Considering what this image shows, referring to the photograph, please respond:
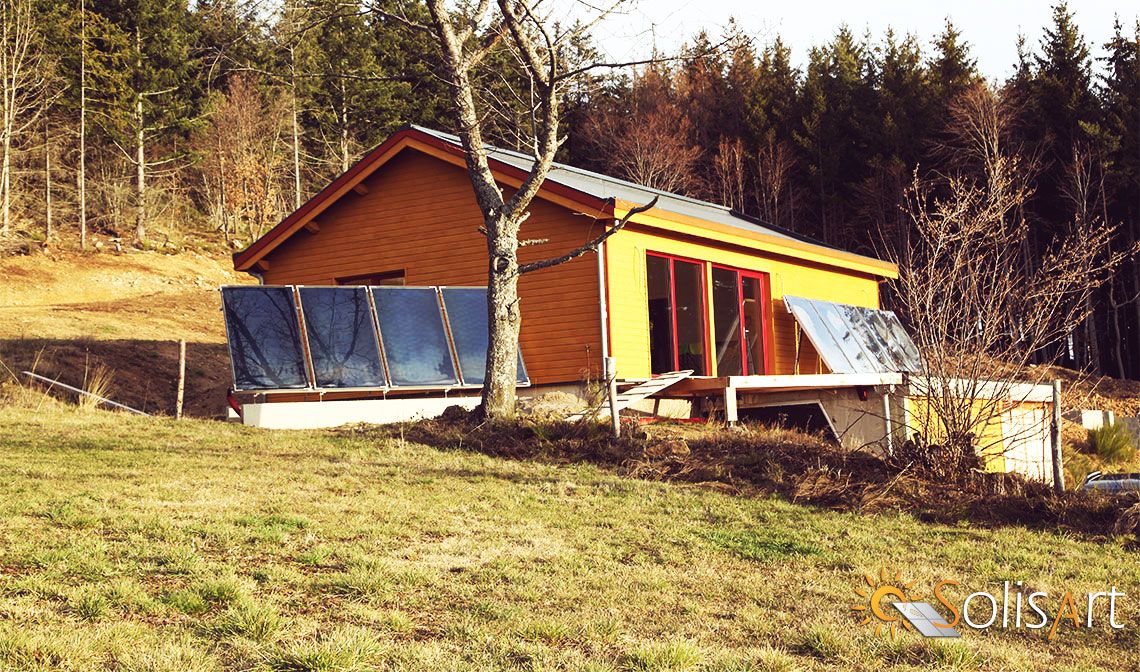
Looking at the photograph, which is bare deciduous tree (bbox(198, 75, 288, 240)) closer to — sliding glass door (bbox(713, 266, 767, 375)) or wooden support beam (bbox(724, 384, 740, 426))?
sliding glass door (bbox(713, 266, 767, 375))

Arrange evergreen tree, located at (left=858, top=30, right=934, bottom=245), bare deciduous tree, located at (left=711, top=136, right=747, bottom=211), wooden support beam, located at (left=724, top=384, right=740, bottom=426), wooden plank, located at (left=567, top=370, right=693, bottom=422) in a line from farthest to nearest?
bare deciduous tree, located at (left=711, top=136, right=747, bottom=211)
evergreen tree, located at (left=858, top=30, right=934, bottom=245)
wooden support beam, located at (left=724, top=384, right=740, bottom=426)
wooden plank, located at (left=567, top=370, right=693, bottom=422)

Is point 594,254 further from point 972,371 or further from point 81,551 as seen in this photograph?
point 81,551

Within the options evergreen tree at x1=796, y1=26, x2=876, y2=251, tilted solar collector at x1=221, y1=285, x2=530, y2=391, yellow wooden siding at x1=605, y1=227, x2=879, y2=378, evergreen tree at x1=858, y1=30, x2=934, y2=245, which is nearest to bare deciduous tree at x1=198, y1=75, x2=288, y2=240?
evergreen tree at x1=796, y1=26, x2=876, y2=251

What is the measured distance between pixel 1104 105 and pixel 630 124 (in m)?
14.9

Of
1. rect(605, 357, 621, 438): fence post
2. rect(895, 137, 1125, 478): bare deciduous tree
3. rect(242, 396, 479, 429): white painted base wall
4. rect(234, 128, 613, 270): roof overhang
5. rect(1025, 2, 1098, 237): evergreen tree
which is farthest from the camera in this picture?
rect(1025, 2, 1098, 237): evergreen tree

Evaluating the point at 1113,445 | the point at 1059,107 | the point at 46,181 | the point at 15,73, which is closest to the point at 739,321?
the point at 1113,445

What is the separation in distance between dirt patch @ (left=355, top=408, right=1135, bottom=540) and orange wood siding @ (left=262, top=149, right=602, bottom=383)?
3.21 meters

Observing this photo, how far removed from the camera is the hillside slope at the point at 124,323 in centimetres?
1719

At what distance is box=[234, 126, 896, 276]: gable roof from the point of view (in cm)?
1476

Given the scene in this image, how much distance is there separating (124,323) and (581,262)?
13.6 m

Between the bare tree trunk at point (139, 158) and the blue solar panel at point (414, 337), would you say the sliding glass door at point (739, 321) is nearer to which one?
the blue solar panel at point (414, 337)

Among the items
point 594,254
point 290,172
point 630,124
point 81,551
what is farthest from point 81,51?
point 81,551

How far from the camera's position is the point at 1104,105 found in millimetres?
31547

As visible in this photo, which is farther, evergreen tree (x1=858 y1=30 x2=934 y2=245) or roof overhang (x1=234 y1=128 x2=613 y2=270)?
evergreen tree (x1=858 y1=30 x2=934 y2=245)
